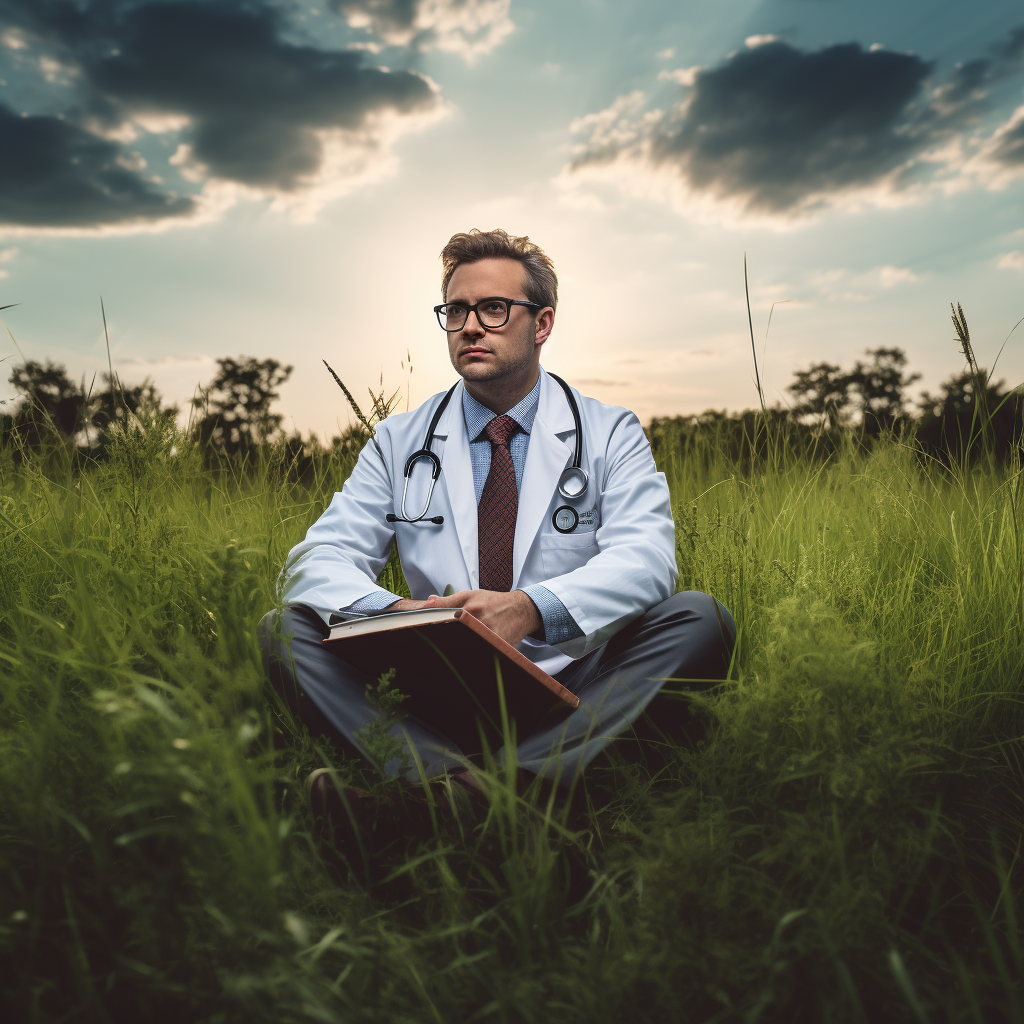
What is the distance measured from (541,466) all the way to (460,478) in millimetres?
Result: 348

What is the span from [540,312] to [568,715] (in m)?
1.99

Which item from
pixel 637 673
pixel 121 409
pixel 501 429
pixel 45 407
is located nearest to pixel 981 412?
pixel 637 673

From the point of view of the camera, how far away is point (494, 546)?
2752 millimetres

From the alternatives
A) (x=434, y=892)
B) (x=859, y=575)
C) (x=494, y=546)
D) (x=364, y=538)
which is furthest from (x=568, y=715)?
(x=859, y=575)

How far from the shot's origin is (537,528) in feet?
8.87

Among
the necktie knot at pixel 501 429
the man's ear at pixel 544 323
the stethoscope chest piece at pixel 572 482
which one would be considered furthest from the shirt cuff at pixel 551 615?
the man's ear at pixel 544 323

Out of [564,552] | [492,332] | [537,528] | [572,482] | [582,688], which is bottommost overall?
[582,688]

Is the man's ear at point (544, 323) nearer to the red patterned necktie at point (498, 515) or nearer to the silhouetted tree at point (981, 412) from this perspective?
the red patterned necktie at point (498, 515)

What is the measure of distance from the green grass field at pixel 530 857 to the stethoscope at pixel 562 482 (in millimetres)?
844

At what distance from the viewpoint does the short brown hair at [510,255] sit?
10.5ft

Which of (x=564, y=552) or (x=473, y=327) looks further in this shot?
(x=473, y=327)

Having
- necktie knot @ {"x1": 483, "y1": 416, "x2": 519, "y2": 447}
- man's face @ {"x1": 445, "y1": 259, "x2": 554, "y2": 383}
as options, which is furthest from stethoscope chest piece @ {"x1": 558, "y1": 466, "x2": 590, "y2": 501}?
man's face @ {"x1": 445, "y1": 259, "x2": 554, "y2": 383}

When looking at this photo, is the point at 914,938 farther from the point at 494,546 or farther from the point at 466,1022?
the point at 494,546

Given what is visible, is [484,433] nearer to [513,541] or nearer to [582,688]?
[513,541]
